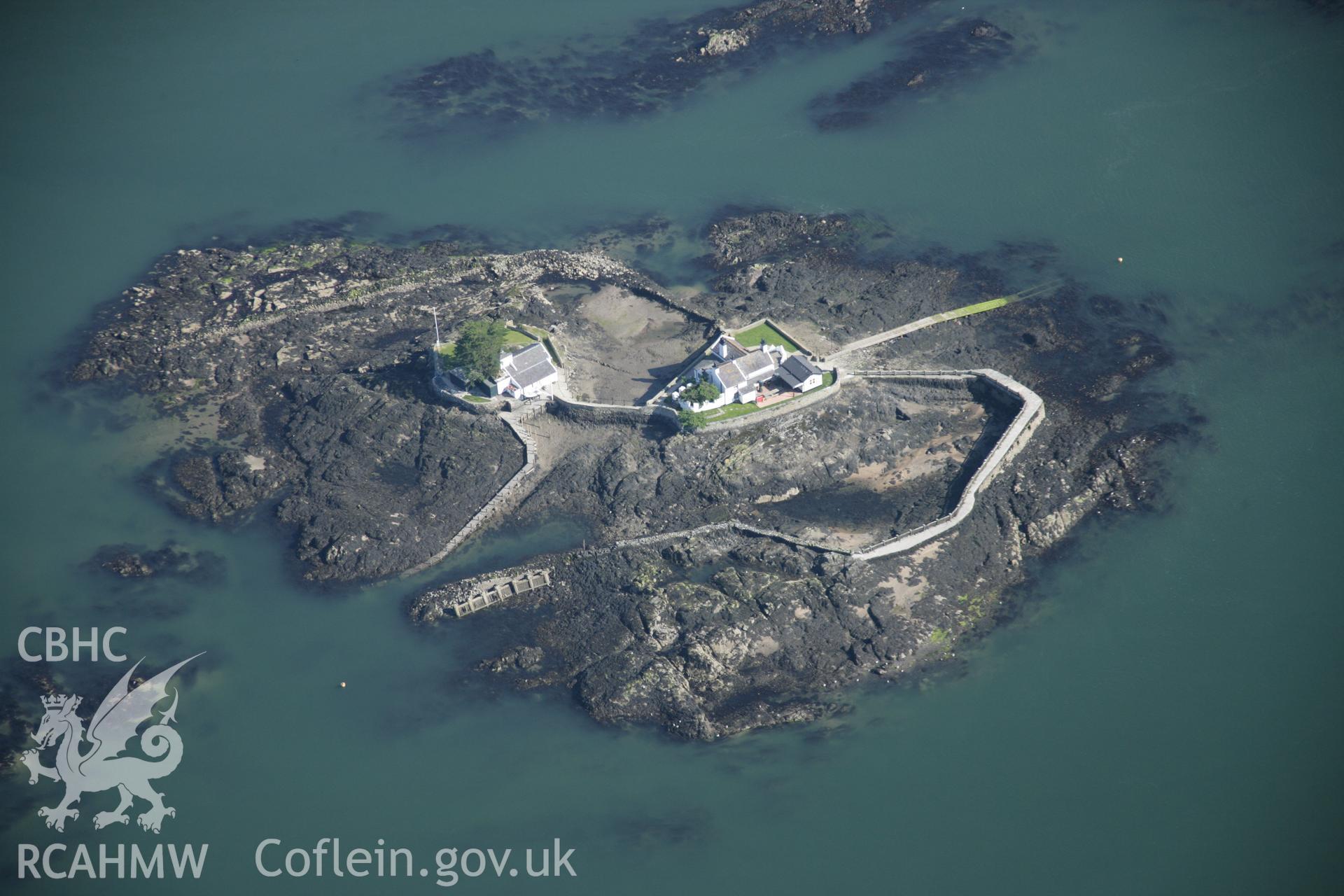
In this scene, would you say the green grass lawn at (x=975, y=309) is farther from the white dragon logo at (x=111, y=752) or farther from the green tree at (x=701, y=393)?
the white dragon logo at (x=111, y=752)

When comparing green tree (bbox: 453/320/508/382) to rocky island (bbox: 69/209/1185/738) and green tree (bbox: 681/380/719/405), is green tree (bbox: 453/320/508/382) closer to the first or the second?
rocky island (bbox: 69/209/1185/738)

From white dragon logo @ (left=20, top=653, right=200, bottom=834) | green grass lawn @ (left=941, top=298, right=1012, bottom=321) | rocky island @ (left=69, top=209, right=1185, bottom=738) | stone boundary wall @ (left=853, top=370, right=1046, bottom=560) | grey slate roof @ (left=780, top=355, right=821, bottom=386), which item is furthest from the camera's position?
green grass lawn @ (left=941, top=298, right=1012, bottom=321)

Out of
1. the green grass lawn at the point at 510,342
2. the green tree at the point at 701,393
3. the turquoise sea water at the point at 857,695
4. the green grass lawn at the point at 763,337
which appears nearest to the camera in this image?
the turquoise sea water at the point at 857,695

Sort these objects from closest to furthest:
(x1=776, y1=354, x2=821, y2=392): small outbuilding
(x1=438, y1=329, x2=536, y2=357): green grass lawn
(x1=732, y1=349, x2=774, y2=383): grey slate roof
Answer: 1. (x1=732, y1=349, x2=774, y2=383): grey slate roof
2. (x1=776, y1=354, x2=821, y2=392): small outbuilding
3. (x1=438, y1=329, x2=536, y2=357): green grass lawn

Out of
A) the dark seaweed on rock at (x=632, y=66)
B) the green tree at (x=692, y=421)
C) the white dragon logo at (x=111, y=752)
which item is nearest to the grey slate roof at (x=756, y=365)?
the green tree at (x=692, y=421)

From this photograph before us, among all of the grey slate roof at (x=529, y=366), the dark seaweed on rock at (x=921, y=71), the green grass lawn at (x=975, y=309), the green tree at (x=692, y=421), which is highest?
the dark seaweed on rock at (x=921, y=71)

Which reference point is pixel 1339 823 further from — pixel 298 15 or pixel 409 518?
pixel 298 15

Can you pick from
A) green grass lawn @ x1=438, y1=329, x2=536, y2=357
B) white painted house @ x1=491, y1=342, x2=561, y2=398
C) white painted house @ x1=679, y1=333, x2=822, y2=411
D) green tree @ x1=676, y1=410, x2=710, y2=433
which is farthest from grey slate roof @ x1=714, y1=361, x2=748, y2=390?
green grass lawn @ x1=438, y1=329, x2=536, y2=357
